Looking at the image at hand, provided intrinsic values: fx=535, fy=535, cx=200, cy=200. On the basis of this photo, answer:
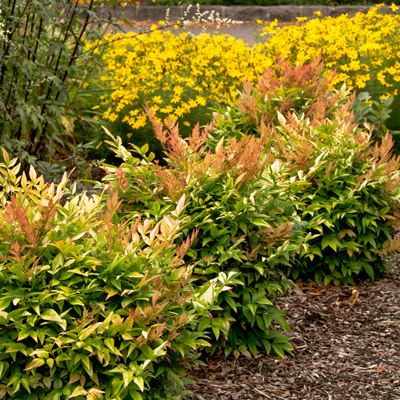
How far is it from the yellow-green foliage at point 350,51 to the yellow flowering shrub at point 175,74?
346 mm

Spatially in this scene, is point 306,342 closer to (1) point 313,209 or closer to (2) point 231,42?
(1) point 313,209

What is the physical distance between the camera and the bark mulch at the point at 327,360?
2562 millimetres

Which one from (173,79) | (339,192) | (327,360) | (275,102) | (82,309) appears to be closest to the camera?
(82,309)

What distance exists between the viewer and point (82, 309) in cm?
200

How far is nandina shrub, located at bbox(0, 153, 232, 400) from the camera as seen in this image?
6.08 feet

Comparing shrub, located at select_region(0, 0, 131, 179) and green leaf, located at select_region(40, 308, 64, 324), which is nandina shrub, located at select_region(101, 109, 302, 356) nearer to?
green leaf, located at select_region(40, 308, 64, 324)

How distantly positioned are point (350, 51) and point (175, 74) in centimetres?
178

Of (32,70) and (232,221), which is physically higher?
(32,70)

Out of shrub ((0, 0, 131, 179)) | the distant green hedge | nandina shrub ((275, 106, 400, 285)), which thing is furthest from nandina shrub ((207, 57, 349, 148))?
the distant green hedge

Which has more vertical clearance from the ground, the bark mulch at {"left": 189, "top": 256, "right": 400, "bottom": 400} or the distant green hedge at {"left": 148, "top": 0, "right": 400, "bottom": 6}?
→ the distant green hedge at {"left": 148, "top": 0, "right": 400, "bottom": 6}

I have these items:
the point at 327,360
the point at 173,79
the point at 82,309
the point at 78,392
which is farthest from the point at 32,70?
the point at 327,360

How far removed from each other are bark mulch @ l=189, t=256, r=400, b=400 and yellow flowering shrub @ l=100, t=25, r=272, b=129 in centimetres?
246

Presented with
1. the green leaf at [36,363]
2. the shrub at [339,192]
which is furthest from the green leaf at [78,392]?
the shrub at [339,192]

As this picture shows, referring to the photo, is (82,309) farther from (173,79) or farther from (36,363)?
(173,79)
